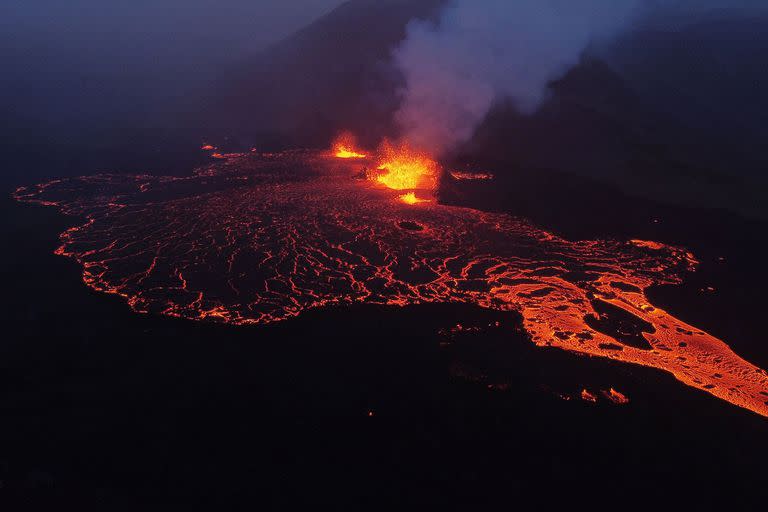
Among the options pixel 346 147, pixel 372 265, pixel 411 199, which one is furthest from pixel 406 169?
pixel 372 265

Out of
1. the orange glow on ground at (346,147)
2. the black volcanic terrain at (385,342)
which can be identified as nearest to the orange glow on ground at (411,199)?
the black volcanic terrain at (385,342)

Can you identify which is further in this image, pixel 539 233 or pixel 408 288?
pixel 539 233

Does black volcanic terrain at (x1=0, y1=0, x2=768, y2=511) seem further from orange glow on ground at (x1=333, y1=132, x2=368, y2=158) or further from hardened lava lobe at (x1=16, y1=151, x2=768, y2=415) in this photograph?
orange glow on ground at (x1=333, y1=132, x2=368, y2=158)

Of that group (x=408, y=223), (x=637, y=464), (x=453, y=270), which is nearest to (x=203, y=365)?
(x=453, y=270)

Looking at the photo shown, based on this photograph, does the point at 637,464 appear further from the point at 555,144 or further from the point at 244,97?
the point at 244,97

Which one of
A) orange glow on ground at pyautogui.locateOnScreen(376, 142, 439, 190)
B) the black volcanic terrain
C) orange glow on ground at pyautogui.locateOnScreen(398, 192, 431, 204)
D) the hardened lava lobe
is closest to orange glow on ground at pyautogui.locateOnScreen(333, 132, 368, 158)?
orange glow on ground at pyautogui.locateOnScreen(376, 142, 439, 190)

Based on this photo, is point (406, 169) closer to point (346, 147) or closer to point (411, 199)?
point (411, 199)
